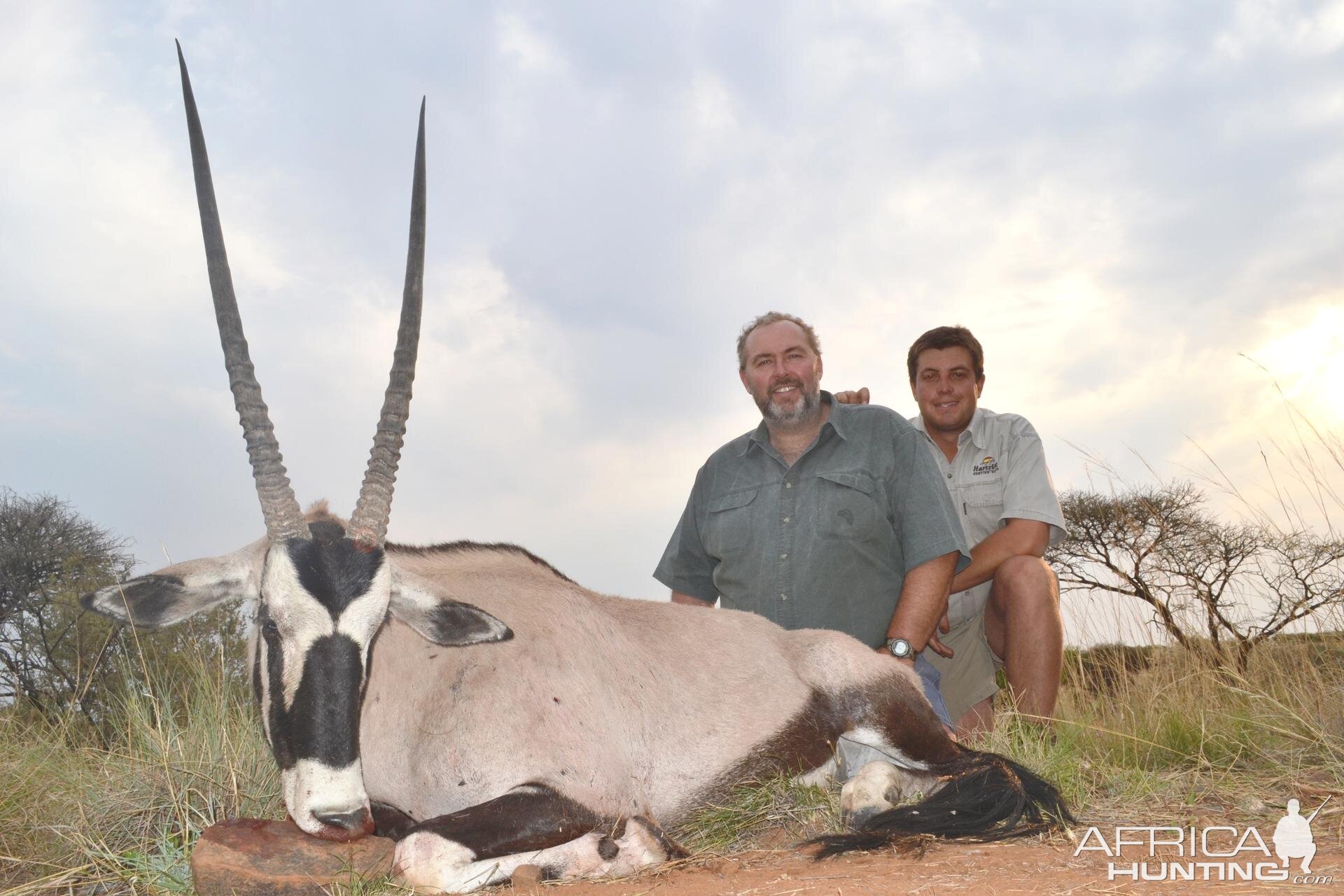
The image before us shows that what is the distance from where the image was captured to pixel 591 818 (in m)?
3.67

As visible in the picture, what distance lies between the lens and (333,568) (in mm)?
3482

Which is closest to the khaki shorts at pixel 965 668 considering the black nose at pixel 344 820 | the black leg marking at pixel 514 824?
the black leg marking at pixel 514 824

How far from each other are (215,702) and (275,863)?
3.08m

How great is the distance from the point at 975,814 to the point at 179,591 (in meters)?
3.05

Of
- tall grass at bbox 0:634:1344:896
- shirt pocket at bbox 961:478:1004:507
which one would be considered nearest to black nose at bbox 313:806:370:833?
tall grass at bbox 0:634:1344:896

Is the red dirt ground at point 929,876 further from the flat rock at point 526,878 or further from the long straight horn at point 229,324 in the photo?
the long straight horn at point 229,324

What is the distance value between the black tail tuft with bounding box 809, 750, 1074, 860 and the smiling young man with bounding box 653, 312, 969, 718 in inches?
47.6

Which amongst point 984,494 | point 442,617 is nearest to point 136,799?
point 442,617

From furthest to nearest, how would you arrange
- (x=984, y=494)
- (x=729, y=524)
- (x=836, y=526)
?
(x=984, y=494) → (x=729, y=524) → (x=836, y=526)

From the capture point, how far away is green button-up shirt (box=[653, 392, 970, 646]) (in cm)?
566

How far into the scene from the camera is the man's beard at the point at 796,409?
243 inches

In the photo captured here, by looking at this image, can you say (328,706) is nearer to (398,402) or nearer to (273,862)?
(273,862)

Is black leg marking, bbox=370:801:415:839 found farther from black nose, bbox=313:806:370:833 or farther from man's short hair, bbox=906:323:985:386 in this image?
man's short hair, bbox=906:323:985:386

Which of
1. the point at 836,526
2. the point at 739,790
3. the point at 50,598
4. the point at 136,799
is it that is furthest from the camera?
the point at 50,598
